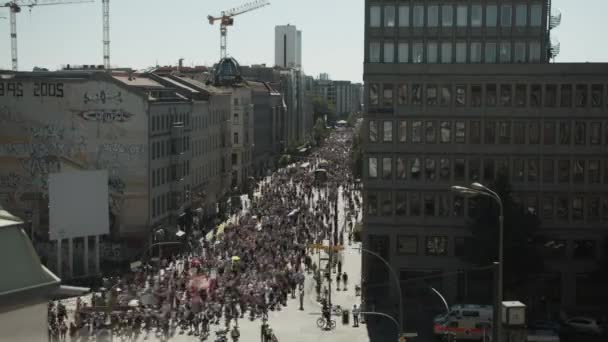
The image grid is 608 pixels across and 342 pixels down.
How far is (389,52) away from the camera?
200ft

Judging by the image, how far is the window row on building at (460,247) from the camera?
59125 mm

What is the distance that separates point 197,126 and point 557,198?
46822 mm

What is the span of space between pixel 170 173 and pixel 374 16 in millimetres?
A: 29335

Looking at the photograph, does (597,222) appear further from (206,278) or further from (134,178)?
(134,178)

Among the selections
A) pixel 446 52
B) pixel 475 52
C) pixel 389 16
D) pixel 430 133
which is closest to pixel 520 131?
Answer: pixel 430 133

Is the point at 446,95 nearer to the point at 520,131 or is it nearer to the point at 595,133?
the point at 520,131

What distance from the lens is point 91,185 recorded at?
65.9m

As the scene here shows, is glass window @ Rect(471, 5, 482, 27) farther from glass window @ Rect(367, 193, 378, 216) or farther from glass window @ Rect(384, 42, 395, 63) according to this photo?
glass window @ Rect(367, 193, 378, 216)

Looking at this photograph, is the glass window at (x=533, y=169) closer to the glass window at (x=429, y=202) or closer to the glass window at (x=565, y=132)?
the glass window at (x=565, y=132)

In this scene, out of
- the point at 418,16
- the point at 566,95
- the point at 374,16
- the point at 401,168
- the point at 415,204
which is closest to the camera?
the point at 566,95

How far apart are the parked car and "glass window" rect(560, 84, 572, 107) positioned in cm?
1395

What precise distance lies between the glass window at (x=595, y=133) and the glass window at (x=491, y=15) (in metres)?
8.92

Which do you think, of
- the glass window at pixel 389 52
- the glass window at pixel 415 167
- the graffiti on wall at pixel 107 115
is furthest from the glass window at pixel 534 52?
the graffiti on wall at pixel 107 115

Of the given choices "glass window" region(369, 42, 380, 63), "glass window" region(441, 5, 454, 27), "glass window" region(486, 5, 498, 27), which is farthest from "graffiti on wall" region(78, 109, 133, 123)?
"glass window" region(486, 5, 498, 27)
